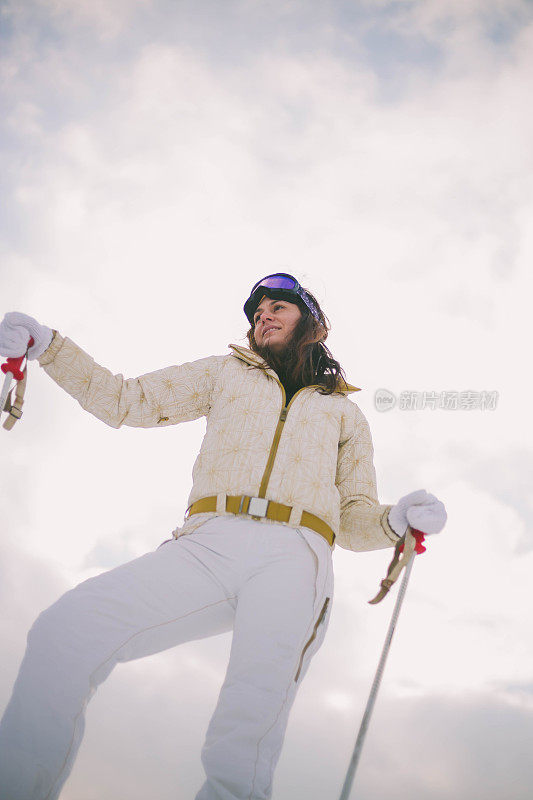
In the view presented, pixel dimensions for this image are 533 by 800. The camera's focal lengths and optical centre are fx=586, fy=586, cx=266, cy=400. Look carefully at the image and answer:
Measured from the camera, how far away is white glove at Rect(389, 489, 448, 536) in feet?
11.2

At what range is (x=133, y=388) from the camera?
3736 mm

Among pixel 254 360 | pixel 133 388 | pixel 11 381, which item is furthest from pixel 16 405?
pixel 254 360

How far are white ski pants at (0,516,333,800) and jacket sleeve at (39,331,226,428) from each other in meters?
0.92

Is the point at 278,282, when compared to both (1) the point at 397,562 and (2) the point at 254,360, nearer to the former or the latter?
(2) the point at 254,360

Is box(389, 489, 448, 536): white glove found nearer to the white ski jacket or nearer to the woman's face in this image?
the white ski jacket

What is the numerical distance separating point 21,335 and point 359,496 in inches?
90.4

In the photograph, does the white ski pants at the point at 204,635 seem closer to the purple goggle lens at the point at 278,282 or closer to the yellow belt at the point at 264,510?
the yellow belt at the point at 264,510

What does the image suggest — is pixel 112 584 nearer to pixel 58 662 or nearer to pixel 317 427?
pixel 58 662

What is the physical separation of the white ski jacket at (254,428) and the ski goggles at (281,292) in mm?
754

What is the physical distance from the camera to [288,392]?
4.01 metres

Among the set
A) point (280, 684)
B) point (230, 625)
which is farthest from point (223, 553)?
point (280, 684)

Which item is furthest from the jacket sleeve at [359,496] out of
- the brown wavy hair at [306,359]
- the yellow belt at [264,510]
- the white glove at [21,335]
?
the white glove at [21,335]

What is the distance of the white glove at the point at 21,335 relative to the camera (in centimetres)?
327

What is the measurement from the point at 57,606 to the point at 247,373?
1.90 metres
